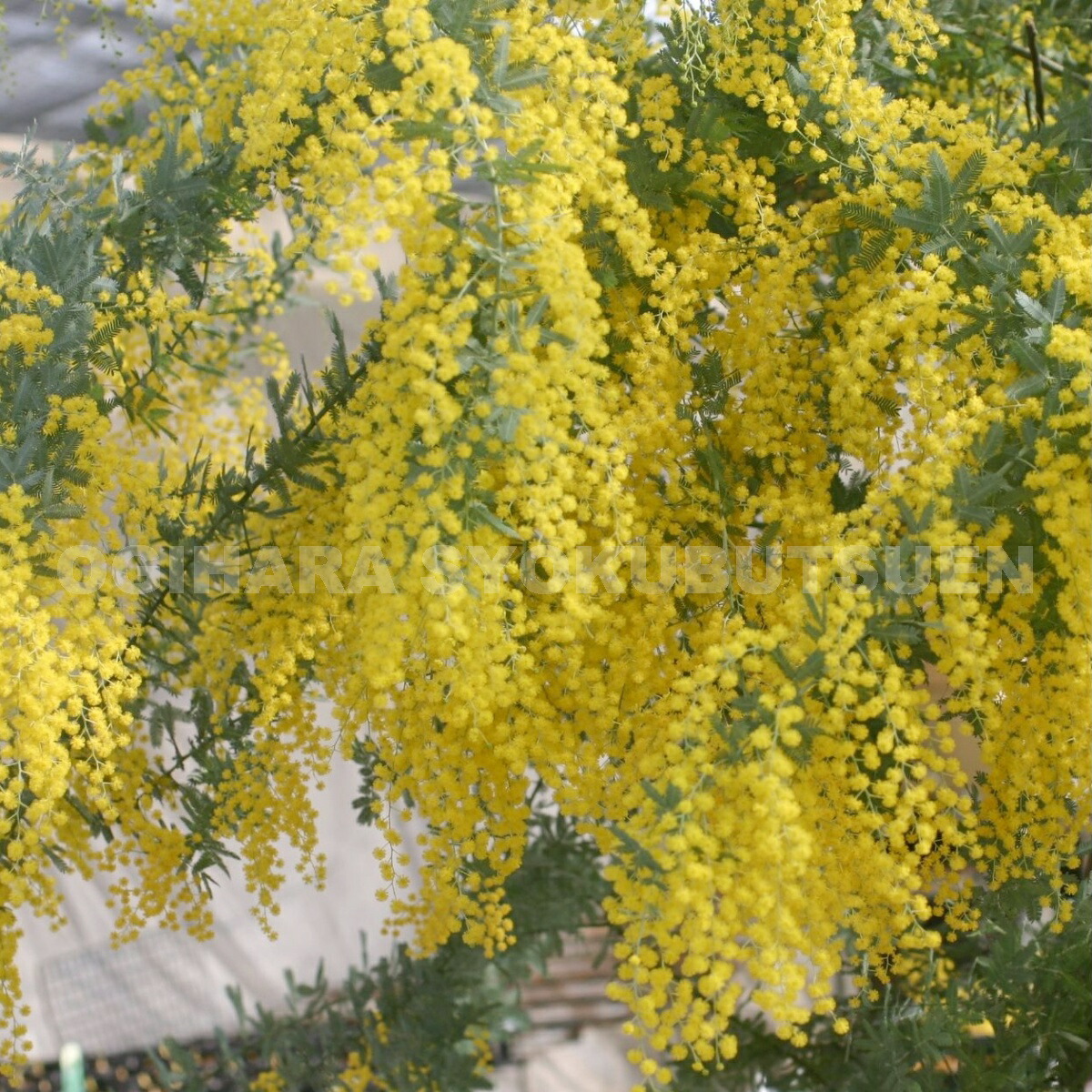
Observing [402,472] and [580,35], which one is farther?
[580,35]

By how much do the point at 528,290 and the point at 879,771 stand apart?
48 cm

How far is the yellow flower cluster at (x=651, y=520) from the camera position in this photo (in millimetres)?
862

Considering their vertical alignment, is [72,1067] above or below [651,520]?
below

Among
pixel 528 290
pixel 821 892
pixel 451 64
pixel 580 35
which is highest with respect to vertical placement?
pixel 580 35

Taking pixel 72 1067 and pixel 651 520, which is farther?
pixel 651 520

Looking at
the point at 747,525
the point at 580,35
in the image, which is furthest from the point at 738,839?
A: the point at 580,35

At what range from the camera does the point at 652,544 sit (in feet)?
3.43

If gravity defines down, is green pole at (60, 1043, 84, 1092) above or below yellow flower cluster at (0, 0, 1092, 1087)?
below

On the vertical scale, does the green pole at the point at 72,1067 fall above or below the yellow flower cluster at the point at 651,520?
below

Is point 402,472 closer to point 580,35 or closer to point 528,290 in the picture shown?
point 528,290

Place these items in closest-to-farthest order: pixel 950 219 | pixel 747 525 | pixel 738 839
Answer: pixel 738 839, pixel 950 219, pixel 747 525

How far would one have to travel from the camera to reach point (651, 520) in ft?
3.46

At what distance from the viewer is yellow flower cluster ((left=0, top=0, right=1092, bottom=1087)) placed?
2.83 feet

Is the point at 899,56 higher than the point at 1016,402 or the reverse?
higher
